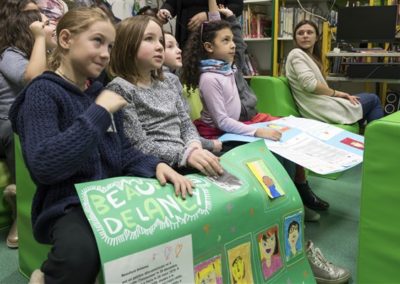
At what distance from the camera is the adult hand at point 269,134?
5.08ft

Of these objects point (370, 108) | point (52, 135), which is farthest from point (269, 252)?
point (370, 108)

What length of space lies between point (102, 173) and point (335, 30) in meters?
2.84

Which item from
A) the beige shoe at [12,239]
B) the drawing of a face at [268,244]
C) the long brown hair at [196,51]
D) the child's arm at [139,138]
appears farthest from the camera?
the long brown hair at [196,51]

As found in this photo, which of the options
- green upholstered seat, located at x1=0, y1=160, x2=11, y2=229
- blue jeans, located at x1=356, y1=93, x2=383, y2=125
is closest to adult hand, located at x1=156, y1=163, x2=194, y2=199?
green upholstered seat, located at x1=0, y1=160, x2=11, y2=229

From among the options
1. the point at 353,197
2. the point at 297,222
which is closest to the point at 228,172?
the point at 297,222

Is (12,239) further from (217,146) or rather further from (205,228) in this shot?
(205,228)

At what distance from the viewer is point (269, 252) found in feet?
3.53

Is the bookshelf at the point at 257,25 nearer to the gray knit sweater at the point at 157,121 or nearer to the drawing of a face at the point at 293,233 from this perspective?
the gray knit sweater at the point at 157,121

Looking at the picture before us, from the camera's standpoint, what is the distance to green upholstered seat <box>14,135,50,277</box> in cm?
125

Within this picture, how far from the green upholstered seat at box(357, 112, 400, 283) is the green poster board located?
187 mm

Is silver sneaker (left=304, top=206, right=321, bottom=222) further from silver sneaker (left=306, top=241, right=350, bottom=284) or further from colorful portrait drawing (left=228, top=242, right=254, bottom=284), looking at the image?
colorful portrait drawing (left=228, top=242, right=254, bottom=284)

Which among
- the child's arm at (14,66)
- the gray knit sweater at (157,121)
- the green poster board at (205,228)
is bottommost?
the green poster board at (205,228)

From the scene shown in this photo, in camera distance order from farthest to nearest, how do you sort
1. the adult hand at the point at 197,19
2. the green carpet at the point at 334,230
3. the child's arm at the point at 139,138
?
the adult hand at the point at 197,19
the green carpet at the point at 334,230
the child's arm at the point at 139,138

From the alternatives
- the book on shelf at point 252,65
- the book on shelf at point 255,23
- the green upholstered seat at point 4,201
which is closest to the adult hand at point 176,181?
the green upholstered seat at point 4,201
